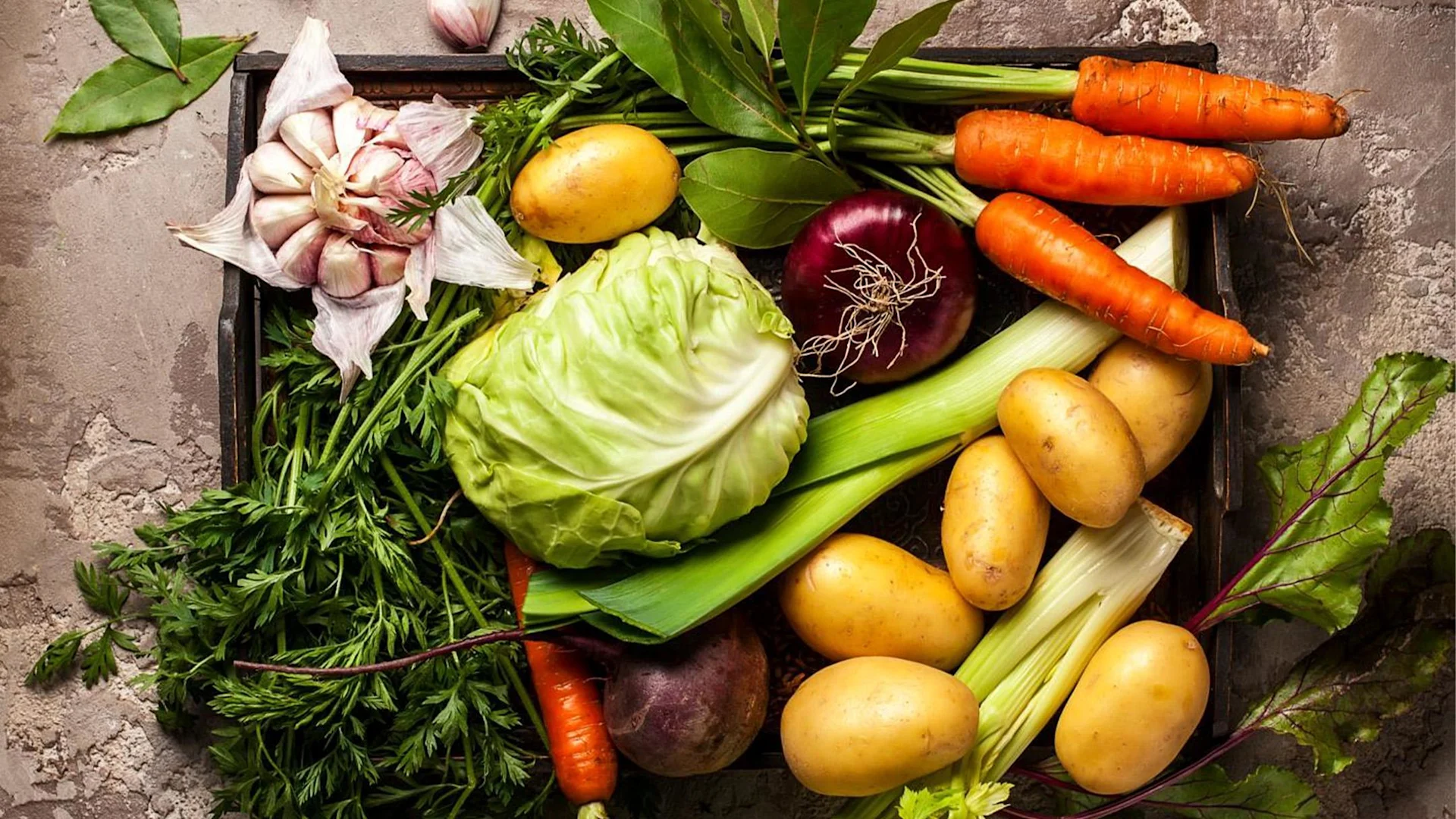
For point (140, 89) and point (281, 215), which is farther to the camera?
point (140, 89)

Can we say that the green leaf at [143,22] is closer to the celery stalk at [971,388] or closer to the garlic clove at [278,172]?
the garlic clove at [278,172]

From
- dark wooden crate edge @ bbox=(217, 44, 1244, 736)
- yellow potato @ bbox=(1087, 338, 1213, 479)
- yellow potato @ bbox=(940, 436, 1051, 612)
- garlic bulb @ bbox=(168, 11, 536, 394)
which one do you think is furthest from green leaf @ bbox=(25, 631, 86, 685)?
yellow potato @ bbox=(1087, 338, 1213, 479)

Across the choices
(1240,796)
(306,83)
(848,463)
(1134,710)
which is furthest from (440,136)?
(1240,796)

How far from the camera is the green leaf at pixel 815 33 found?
5.41 ft

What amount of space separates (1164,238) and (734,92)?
2.38 ft

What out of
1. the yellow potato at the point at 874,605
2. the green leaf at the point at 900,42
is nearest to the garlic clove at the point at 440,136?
the green leaf at the point at 900,42

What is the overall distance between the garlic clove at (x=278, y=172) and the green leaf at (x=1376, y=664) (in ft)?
5.75

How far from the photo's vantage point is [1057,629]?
184 centimetres

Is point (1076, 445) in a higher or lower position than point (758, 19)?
lower

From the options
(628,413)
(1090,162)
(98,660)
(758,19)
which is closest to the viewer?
(628,413)

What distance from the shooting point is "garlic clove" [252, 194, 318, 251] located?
1769mm

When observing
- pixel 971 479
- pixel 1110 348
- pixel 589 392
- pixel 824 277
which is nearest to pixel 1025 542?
pixel 971 479

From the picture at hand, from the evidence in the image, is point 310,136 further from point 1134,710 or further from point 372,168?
point 1134,710

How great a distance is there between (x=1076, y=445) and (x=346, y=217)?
3.74 feet
